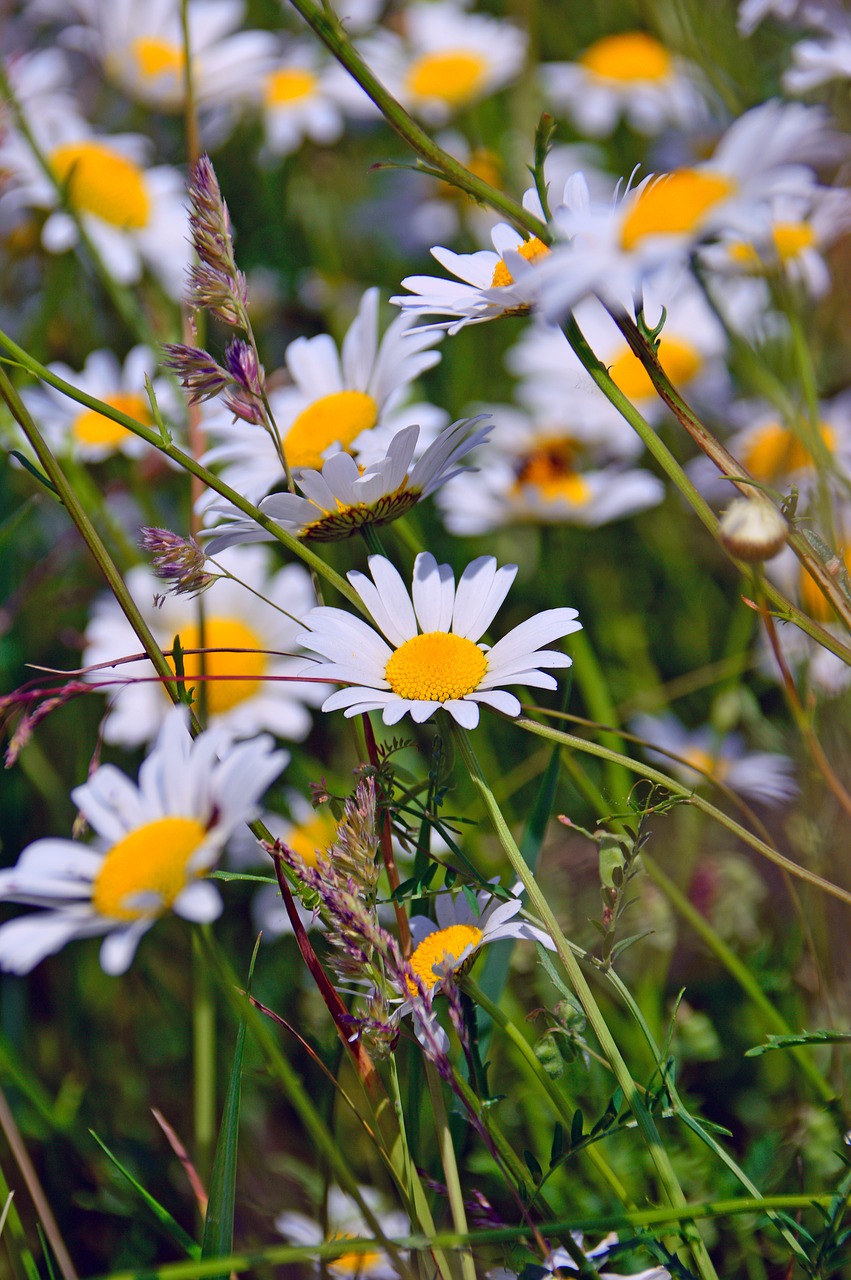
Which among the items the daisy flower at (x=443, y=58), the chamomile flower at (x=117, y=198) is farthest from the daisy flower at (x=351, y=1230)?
the daisy flower at (x=443, y=58)

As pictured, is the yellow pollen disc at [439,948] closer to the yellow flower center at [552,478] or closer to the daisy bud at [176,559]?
the daisy bud at [176,559]

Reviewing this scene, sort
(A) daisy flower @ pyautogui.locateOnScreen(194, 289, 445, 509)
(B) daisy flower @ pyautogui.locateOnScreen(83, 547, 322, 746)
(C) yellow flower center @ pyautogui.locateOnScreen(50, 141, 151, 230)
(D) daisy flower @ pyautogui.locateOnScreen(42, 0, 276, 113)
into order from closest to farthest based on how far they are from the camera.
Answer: (A) daisy flower @ pyautogui.locateOnScreen(194, 289, 445, 509) < (B) daisy flower @ pyautogui.locateOnScreen(83, 547, 322, 746) < (C) yellow flower center @ pyautogui.locateOnScreen(50, 141, 151, 230) < (D) daisy flower @ pyautogui.locateOnScreen(42, 0, 276, 113)

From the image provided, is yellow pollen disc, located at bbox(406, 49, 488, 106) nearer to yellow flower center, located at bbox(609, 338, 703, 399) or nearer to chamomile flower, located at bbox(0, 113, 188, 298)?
chamomile flower, located at bbox(0, 113, 188, 298)

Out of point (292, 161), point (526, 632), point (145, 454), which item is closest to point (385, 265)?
point (292, 161)

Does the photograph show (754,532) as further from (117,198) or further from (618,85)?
(618,85)

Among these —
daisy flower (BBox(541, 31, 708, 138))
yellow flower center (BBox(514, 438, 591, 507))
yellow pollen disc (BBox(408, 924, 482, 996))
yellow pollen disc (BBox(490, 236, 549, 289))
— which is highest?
daisy flower (BBox(541, 31, 708, 138))

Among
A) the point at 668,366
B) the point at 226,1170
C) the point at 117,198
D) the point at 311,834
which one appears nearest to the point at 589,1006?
the point at 226,1170

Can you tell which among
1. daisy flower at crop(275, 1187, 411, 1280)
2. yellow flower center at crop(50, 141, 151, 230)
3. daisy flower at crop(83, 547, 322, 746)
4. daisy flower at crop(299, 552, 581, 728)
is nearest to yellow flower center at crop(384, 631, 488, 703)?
daisy flower at crop(299, 552, 581, 728)
